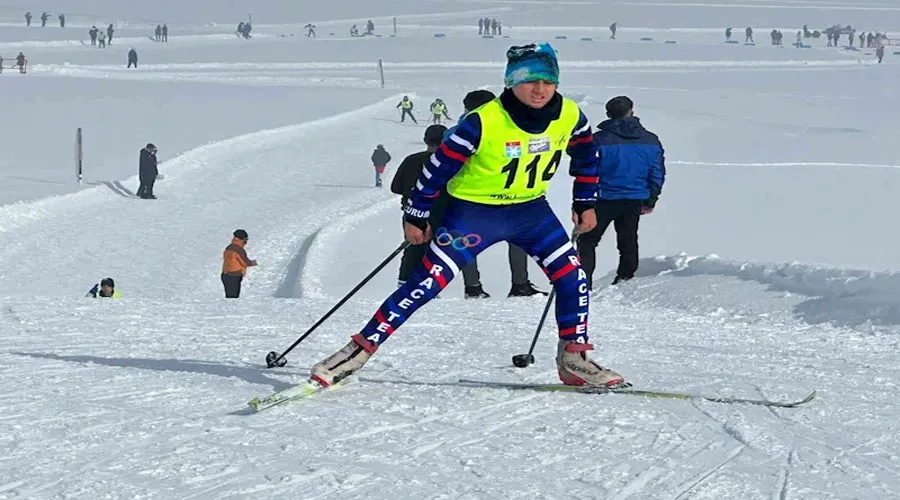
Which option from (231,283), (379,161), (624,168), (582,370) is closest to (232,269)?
(231,283)

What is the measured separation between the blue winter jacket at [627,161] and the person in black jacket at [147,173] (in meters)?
14.5

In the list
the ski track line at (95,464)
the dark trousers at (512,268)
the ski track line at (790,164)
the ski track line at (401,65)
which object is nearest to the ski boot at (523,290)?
the dark trousers at (512,268)

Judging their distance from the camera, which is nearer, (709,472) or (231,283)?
(709,472)

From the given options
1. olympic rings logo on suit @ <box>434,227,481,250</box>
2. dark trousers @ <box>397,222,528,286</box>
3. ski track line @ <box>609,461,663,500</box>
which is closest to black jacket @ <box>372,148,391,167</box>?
dark trousers @ <box>397,222,528,286</box>

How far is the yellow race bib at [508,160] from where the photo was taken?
454 cm

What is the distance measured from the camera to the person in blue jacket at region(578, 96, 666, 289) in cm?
906

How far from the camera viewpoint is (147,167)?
22.2 m

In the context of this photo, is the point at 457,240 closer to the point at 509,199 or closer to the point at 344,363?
the point at 509,199

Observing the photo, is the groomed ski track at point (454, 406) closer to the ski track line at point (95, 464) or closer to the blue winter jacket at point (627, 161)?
the ski track line at point (95, 464)

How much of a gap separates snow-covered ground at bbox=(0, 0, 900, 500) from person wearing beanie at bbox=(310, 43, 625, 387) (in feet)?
0.85

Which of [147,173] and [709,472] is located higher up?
[709,472]

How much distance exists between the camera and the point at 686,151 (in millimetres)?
24938

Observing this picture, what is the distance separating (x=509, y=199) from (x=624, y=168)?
453 cm

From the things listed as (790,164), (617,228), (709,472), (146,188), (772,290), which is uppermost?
(709,472)
